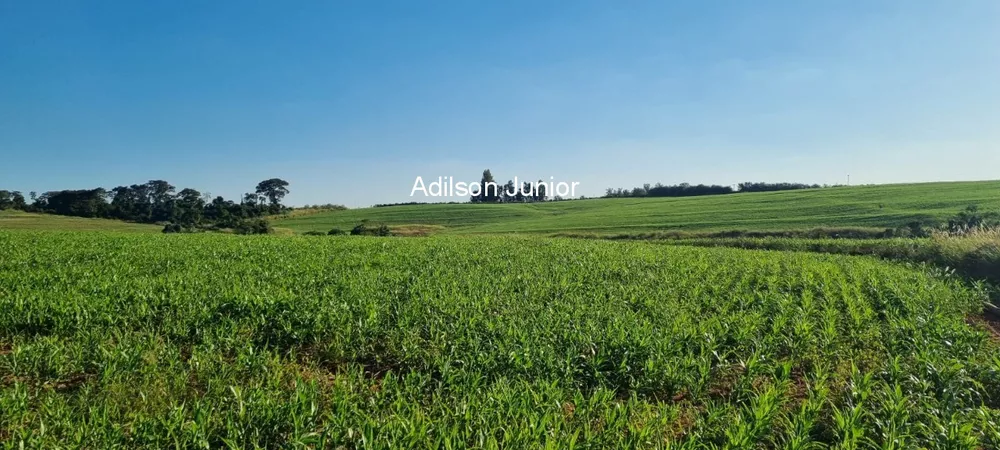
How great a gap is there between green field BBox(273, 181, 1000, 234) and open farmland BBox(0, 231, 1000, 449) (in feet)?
110

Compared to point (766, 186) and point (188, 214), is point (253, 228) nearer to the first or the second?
point (188, 214)

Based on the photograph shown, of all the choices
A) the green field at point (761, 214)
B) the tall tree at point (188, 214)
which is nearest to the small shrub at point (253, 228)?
the tall tree at point (188, 214)

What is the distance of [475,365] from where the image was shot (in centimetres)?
554

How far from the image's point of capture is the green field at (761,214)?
40500 mm

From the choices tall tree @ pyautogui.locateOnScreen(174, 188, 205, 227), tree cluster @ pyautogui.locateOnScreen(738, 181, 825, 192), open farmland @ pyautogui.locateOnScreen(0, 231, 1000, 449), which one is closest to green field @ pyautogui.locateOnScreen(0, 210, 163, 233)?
tall tree @ pyautogui.locateOnScreen(174, 188, 205, 227)

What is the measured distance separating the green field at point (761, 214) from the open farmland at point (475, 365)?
33539 mm

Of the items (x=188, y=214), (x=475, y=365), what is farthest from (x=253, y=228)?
(x=475, y=365)

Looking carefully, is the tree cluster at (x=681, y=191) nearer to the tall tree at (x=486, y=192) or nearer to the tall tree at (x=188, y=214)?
the tall tree at (x=486, y=192)

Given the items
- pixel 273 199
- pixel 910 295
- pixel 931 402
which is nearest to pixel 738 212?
pixel 910 295

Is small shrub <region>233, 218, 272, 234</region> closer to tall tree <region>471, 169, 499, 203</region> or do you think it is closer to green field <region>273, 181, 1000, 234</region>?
green field <region>273, 181, 1000, 234</region>

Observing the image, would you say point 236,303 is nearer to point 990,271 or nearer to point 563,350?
point 563,350

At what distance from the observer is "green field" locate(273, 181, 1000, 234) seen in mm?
40500

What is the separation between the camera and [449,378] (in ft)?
16.5

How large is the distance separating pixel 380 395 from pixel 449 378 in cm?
72
